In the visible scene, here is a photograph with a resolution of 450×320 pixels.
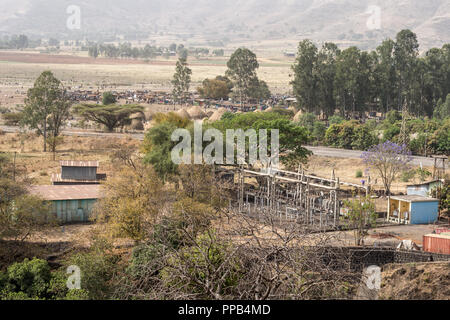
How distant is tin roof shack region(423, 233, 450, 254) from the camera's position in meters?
23.1

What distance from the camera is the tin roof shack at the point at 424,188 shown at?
32.3 meters

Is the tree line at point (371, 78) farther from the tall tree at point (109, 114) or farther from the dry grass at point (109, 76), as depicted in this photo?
the dry grass at point (109, 76)

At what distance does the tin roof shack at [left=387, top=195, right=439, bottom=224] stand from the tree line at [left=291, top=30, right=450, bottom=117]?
34608 mm

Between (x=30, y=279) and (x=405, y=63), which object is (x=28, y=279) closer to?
(x=30, y=279)

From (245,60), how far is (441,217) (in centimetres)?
5539

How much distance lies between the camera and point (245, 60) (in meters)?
83.2

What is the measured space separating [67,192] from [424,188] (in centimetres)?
1861

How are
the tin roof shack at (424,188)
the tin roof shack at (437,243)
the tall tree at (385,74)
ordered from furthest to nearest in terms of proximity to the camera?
the tall tree at (385,74) < the tin roof shack at (424,188) < the tin roof shack at (437,243)

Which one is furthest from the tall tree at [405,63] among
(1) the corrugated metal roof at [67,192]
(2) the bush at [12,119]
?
(1) the corrugated metal roof at [67,192]

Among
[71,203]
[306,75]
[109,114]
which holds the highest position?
[306,75]

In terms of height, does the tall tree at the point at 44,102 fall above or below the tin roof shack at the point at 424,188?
above

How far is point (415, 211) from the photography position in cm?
2970

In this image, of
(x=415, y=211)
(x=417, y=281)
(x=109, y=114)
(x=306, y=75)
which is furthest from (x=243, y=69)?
(x=417, y=281)

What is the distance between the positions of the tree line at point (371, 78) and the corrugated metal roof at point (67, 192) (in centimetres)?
3885
